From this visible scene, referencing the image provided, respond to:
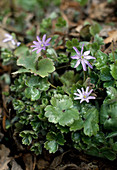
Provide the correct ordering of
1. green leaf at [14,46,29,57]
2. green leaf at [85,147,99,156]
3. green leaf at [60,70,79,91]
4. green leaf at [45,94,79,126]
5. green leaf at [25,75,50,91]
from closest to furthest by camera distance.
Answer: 1. green leaf at [45,94,79,126]
2. green leaf at [85,147,99,156]
3. green leaf at [25,75,50,91]
4. green leaf at [60,70,79,91]
5. green leaf at [14,46,29,57]

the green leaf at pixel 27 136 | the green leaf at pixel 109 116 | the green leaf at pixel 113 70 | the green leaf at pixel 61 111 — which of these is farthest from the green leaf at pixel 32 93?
the green leaf at pixel 113 70

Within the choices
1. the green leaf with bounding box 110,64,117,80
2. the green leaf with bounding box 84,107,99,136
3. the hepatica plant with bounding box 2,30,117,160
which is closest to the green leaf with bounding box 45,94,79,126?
the hepatica plant with bounding box 2,30,117,160

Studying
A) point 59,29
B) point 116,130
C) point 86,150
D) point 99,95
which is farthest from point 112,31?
point 86,150

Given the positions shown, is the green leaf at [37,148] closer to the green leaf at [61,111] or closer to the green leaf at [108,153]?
the green leaf at [61,111]

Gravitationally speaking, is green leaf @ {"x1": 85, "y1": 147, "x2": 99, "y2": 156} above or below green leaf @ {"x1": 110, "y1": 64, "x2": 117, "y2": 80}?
below

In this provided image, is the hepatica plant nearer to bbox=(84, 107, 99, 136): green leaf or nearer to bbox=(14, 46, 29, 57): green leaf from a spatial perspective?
bbox=(84, 107, 99, 136): green leaf

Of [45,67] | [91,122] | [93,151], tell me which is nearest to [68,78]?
[45,67]

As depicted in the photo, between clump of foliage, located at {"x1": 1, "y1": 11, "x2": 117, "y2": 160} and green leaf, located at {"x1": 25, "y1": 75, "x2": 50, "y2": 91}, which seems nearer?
clump of foliage, located at {"x1": 1, "y1": 11, "x2": 117, "y2": 160}

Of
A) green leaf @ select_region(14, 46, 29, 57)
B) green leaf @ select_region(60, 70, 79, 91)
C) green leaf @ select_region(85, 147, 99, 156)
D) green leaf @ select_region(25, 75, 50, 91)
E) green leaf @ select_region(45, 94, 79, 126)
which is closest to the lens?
green leaf @ select_region(45, 94, 79, 126)

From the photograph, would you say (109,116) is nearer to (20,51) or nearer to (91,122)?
(91,122)
